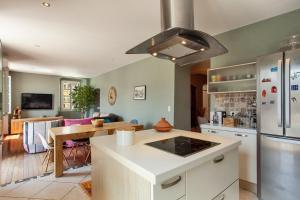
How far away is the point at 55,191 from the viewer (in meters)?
2.43

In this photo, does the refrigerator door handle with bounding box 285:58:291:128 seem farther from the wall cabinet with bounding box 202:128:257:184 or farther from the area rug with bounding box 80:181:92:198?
the area rug with bounding box 80:181:92:198

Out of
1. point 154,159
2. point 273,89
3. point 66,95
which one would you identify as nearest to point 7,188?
point 154,159

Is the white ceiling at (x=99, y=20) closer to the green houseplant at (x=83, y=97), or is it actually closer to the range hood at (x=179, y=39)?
the range hood at (x=179, y=39)

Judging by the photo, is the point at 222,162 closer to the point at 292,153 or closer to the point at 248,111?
the point at 292,153

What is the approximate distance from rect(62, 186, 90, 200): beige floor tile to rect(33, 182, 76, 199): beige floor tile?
66 mm

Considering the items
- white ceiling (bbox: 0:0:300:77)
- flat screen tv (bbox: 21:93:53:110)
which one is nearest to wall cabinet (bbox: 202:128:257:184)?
white ceiling (bbox: 0:0:300:77)

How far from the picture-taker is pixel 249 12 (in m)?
2.38

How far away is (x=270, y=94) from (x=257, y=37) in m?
1.07

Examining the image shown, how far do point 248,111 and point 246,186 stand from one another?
43.7 inches

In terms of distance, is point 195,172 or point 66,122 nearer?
point 195,172

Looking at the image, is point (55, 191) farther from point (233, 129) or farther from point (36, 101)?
point (36, 101)

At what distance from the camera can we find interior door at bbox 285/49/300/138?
1.89m

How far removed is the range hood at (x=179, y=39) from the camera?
1435mm

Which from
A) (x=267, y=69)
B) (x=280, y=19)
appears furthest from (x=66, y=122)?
(x=280, y=19)
